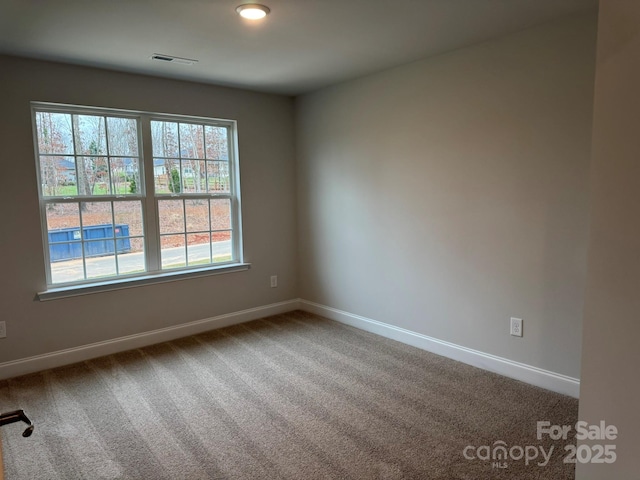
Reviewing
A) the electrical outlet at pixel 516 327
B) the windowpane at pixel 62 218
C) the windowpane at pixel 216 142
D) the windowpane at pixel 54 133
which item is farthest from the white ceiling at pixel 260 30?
the electrical outlet at pixel 516 327

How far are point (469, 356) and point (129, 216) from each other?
3.12 m

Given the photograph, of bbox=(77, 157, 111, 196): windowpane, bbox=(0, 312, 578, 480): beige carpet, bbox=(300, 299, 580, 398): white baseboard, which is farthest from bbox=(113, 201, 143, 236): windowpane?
bbox=(300, 299, 580, 398): white baseboard

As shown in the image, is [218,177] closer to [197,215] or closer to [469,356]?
[197,215]

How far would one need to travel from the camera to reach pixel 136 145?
3736 mm

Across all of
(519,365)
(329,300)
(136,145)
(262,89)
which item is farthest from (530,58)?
(136,145)

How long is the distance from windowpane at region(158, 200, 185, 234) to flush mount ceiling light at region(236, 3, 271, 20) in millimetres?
2059

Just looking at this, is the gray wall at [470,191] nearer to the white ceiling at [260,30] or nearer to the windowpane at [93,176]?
the white ceiling at [260,30]

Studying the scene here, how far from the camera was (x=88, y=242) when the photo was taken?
3.53 metres

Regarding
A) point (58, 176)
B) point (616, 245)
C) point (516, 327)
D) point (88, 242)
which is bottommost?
point (516, 327)

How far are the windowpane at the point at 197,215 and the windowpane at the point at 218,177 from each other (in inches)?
6.8

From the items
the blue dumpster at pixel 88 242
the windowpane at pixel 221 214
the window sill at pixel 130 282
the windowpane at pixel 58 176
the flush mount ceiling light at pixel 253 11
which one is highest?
the flush mount ceiling light at pixel 253 11

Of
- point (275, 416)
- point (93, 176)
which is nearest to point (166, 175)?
point (93, 176)

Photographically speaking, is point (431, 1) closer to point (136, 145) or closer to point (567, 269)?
point (567, 269)

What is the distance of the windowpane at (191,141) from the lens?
158 inches
